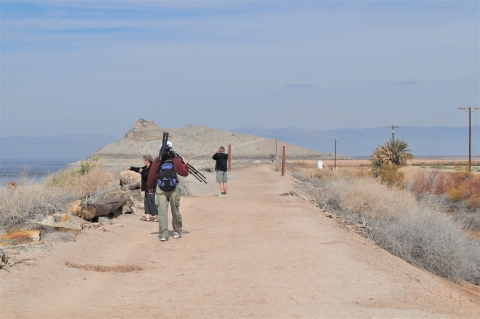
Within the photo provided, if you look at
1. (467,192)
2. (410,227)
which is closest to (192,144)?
(467,192)

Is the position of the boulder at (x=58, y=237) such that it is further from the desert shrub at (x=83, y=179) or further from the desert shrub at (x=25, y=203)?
the desert shrub at (x=83, y=179)

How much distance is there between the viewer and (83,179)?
2447cm

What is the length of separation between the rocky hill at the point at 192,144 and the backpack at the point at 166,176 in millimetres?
95269

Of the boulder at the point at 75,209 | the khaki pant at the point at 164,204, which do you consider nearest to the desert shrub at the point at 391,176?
the boulder at the point at 75,209

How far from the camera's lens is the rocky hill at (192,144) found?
11662 centimetres

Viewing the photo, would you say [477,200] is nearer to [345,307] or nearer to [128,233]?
[128,233]

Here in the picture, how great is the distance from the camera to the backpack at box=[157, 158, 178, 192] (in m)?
13.3

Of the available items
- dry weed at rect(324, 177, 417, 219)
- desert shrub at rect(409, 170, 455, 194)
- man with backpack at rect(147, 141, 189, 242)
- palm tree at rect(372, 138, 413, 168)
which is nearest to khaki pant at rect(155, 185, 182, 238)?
man with backpack at rect(147, 141, 189, 242)

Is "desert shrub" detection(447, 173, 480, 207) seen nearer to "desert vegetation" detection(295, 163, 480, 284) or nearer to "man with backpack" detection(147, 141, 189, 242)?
"desert vegetation" detection(295, 163, 480, 284)

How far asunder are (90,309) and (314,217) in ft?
35.0

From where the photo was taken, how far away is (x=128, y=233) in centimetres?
1465

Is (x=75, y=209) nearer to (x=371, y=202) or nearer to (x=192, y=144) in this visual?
(x=371, y=202)

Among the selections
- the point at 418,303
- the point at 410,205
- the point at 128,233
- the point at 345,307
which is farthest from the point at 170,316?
the point at 410,205

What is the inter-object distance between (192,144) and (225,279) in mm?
113063
